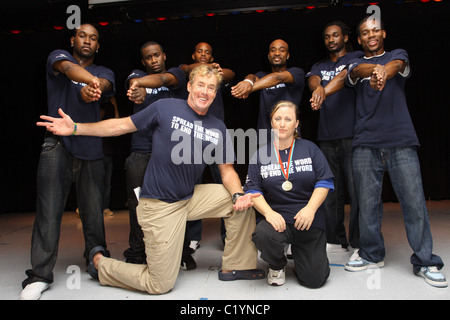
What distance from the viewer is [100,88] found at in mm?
2289

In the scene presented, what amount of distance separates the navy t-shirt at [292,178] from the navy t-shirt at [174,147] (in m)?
0.36

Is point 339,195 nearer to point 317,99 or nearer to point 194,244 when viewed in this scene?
point 317,99

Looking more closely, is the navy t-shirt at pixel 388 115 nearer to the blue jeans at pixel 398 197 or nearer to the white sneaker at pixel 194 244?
the blue jeans at pixel 398 197

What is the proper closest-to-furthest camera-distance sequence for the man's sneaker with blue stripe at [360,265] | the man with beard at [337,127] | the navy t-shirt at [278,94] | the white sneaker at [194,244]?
the man's sneaker with blue stripe at [360,265] < the man with beard at [337,127] < the white sneaker at [194,244] < the navy t-shirt at [278,94]

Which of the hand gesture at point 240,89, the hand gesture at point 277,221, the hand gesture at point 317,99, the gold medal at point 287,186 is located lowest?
the hand gesture at point 277,221

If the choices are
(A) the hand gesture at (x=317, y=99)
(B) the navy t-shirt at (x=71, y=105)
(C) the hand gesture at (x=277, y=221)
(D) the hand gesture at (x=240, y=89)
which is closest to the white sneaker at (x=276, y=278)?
(C) the hand gesture at (x=277, y=221)

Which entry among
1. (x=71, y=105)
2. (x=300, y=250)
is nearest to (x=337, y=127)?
(x=300, y=250)

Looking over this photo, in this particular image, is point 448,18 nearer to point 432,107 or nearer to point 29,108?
point 432,107

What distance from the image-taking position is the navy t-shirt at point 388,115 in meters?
2.27

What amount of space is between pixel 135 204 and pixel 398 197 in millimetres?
1789

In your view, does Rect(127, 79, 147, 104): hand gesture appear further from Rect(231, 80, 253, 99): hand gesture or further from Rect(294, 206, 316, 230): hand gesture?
Rect(294, 206, 316, 230): hand gesture

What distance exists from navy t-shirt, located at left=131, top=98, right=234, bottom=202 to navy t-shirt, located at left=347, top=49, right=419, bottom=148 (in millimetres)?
1053

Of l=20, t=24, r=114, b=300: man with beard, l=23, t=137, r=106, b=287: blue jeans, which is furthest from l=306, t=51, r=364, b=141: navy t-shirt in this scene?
l=23, t=137, r=106, b=287: blue jeans
